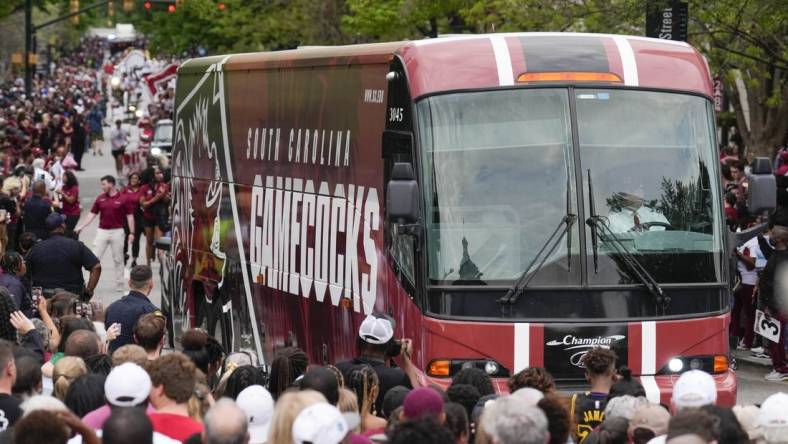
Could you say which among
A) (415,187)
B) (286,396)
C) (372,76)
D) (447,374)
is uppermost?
(372,76)

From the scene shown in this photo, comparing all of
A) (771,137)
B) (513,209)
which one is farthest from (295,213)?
(771,137)

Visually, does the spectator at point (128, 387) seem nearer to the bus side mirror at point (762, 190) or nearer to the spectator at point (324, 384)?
the spectator at point (324, 384)

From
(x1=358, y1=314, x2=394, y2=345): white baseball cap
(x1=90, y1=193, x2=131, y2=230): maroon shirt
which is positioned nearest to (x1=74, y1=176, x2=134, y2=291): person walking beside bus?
(x1=90, y1=193, x2=131, y2=230): maroon shirt

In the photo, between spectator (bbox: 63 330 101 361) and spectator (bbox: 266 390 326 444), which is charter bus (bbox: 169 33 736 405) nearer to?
spectator (bbox: 63 330 101 361)

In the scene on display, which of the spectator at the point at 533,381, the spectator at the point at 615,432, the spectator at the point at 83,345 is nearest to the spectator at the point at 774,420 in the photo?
the spectator at the point at 615,432

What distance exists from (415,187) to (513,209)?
888mm

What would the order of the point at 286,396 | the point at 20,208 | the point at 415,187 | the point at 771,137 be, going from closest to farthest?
the point at 286,396
the point at 415,187
the point at 20,208
the point at 771,137

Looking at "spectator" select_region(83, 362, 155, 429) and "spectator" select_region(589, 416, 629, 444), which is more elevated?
"spectator" select_region(83, 362, 155, 429)

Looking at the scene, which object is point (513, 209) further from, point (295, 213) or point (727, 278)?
point (295, 213)

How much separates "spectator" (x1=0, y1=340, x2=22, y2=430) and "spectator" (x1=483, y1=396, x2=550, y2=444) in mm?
2783

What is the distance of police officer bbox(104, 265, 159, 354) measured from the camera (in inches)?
489

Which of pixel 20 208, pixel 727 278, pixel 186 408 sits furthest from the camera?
pixel 20 208

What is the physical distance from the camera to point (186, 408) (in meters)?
7.64

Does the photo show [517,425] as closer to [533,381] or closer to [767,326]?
[533,381]
